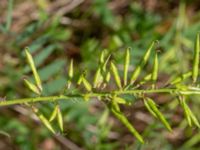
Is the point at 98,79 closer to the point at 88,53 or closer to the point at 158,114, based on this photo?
the point at 158,114

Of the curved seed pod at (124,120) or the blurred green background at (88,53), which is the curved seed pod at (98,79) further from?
the blurred green background at (88,53)

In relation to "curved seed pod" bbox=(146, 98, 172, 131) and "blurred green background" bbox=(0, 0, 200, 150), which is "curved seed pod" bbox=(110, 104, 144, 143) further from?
"blurred green background" bbox=(0, 0, 200, 150)

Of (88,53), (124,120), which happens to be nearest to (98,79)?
(124,120)

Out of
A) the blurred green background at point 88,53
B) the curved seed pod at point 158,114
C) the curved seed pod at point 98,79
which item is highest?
the curved seed pod at point 98,79

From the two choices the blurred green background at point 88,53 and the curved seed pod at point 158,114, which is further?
the blurred green background at point 88,53

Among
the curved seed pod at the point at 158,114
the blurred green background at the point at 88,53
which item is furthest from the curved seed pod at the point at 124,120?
the blurred green background at the point at 88,53

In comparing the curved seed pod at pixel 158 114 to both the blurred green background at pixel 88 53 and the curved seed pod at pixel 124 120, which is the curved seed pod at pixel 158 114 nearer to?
the curved seed pod at pixel 124 120

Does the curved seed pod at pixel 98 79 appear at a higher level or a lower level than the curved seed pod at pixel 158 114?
higher

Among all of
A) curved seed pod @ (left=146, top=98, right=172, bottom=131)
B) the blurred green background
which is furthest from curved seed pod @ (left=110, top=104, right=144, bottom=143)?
the blurred green background
